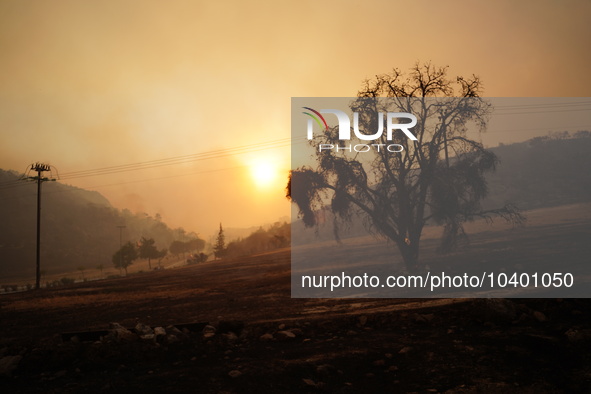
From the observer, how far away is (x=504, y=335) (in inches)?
320

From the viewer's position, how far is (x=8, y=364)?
7.91 meters

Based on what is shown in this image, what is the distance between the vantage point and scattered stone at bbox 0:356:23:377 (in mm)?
7742

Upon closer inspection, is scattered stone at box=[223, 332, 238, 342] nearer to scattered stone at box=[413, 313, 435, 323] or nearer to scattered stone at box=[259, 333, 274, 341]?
scattered stone at box=[259, 333, 274, 341]

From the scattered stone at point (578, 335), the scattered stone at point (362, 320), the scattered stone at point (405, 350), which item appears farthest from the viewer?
the scattered stone at point (362, 320)

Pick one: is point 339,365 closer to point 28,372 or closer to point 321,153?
point 28,372

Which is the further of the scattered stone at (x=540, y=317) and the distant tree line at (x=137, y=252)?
the distant tree line at (x=137, y=252)

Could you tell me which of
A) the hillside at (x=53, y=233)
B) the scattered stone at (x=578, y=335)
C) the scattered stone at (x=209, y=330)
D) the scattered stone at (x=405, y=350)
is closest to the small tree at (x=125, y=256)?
the hillside at (x=53, y=233)

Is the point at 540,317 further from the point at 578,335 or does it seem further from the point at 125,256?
the point at 125,256

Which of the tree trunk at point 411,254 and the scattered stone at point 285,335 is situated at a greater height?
the tree trunk at point 411,254

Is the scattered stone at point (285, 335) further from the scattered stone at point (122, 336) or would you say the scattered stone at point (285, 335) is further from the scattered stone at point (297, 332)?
the scattered stone at point (122, 336)

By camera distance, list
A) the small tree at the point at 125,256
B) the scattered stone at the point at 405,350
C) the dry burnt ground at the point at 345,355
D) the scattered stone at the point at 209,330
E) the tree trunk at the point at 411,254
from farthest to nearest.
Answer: the small tree at the point at 125,256 < the tree trunk at the point at 411,254 < the scattered stone at the point at 209,330 < the scattered stone at the point at 405,350 < the dry burnt ground at the point at 345,355

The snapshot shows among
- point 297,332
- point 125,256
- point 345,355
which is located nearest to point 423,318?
point 345,355

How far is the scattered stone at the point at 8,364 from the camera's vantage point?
25.4 ft

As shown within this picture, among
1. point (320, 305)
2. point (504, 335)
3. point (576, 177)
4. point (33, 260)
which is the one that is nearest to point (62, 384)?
point (504, 335)
